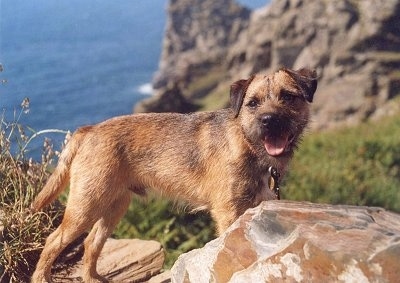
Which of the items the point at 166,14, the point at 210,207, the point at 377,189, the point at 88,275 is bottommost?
the point at 166,14

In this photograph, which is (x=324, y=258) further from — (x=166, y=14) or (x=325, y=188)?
(x=166, y=14)

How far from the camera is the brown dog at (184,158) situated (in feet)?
18.5

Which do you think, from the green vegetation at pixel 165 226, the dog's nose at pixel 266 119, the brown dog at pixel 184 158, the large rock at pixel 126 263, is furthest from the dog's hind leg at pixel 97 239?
the green vegetation at pixel 165 226

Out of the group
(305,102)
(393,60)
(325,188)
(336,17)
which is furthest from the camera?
(336,17)

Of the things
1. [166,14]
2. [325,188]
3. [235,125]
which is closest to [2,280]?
[235,125]

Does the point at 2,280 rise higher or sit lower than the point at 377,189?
higher

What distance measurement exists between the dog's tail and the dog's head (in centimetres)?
158

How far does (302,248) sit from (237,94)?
2.17 metres

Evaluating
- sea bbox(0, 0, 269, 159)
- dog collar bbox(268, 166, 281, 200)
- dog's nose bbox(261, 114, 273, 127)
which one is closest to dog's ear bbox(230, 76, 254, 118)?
dog's nose bbox(261, 114, 273, 127)

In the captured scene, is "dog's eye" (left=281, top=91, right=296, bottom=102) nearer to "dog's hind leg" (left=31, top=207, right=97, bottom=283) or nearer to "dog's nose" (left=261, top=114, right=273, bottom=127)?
"dog's nose" (left=261, top=114, right=273, bottom=127)

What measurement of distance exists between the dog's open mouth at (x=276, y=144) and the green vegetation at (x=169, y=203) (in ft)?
4.99

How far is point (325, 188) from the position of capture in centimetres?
1327

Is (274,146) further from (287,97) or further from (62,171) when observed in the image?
(62,171)

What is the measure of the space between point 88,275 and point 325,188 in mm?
7943
